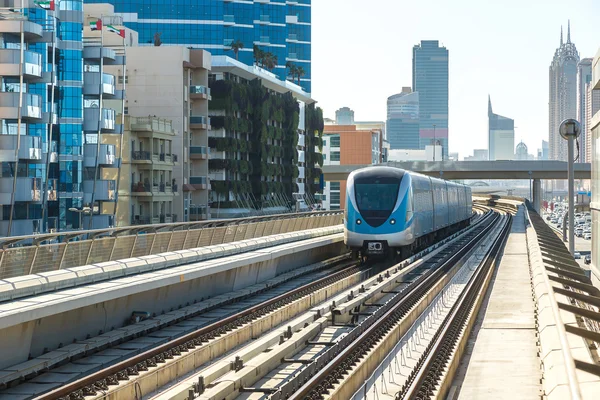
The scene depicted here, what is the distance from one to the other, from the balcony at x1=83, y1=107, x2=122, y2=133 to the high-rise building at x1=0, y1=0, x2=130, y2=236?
54 mm

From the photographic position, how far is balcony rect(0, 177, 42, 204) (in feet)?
137

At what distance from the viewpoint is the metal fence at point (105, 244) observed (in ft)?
60.4

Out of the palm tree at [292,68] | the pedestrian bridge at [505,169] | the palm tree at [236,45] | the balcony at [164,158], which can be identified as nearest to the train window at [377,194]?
the balcony at [164,158]

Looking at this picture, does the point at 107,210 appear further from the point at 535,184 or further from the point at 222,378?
the point at 535,184

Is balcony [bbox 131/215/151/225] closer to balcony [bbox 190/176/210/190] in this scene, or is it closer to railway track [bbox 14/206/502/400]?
balcony [bbox 190/176/210/190]

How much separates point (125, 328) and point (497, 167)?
84117 mm

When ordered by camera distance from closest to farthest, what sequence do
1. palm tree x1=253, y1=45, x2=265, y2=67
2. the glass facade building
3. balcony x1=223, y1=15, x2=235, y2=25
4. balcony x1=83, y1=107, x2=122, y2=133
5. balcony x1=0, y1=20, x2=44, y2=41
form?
the glass facade building < balcony x1=0, y1=20, x2=44, y2=41 < balcony x1=83, y1=107, x2=122, y2=133 < balcony x1=223, y1=15, x2=235, y2=25 < palm tree x1=253, y1=45, x2=265, y2=67

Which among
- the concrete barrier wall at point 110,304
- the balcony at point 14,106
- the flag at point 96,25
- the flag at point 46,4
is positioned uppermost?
the flag at point 96,25

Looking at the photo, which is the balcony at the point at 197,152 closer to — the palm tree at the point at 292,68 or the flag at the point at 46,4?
the flag at the point at 46,4

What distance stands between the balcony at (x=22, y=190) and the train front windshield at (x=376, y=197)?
600 inches

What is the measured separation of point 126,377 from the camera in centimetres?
1590

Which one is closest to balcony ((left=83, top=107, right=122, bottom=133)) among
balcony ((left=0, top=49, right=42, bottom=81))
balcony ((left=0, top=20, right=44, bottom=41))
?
balcony ((left=0, top=20, right=44, bottom=41))

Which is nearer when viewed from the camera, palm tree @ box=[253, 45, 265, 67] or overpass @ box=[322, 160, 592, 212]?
overpass @ box=[322, 160, 592, 212]

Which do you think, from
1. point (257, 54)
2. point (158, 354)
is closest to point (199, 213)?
point (257, 54)
